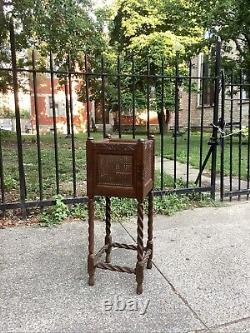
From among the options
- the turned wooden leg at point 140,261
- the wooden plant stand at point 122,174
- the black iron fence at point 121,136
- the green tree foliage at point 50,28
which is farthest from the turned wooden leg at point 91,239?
the green tree foliage at point 50,28

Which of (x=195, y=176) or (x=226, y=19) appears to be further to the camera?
(x=226, y=19)

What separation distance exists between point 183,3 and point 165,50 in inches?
121

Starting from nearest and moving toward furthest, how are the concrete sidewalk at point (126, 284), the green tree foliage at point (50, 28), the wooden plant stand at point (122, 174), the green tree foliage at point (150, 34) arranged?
1. the concrete sidewalk at point (126, 284)
2. the wooden plant stand at point (122, 174)
3. the green tree foliage at point (50, 28)
4. the green tree foliage at point (150, 34)

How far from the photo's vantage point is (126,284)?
2.66 meters

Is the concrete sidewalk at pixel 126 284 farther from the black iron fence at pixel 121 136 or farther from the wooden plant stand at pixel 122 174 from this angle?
the black iron fence at pixel 121 136

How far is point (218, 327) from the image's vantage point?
2158mm

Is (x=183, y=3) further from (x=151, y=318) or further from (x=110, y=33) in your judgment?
(x=151, y=318)

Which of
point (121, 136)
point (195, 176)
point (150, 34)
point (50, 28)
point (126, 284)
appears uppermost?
point (150, 34)

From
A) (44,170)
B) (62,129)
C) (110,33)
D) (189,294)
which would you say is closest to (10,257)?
(189,294)

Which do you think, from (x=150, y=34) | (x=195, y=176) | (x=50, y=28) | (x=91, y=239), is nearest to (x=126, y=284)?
(x=91, y=239)

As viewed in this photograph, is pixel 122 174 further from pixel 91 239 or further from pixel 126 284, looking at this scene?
pixel 126 284

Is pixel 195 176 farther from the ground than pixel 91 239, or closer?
closer

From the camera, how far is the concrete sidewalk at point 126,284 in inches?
86.6

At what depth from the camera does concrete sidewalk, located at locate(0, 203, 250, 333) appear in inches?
86.6
